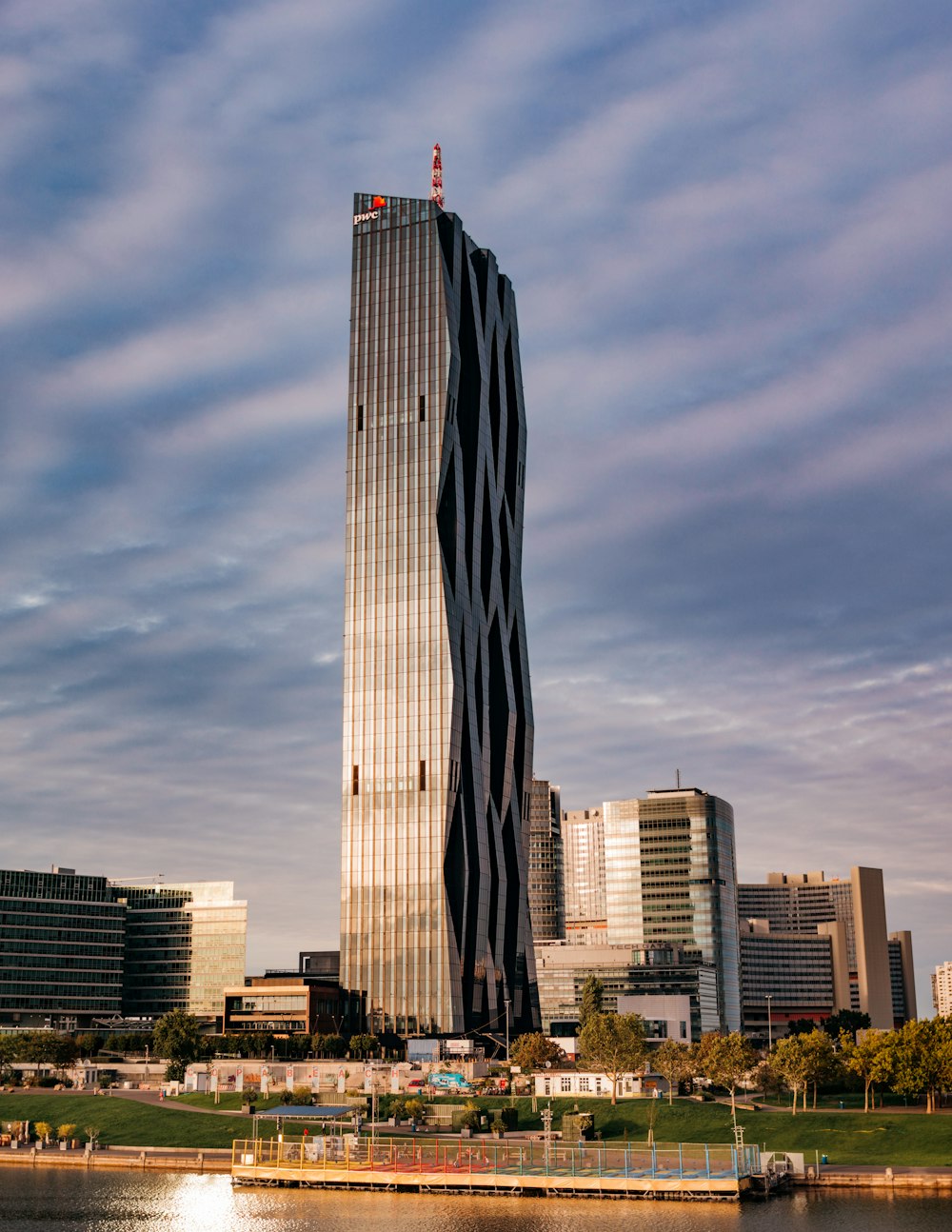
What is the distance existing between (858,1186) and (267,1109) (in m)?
64.2

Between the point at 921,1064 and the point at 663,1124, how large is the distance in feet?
89.7

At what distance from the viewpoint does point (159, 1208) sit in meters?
98.4

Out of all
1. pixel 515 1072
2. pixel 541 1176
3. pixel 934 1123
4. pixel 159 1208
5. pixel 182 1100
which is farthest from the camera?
pixel 515 1072

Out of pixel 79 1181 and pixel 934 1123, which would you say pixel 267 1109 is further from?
pixel 934 1123

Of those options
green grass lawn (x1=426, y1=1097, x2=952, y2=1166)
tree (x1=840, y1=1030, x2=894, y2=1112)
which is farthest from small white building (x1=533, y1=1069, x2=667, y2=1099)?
tree (x1=840, y1=1030, x2=894, y2=1112)

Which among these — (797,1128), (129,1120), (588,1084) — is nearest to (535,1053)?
(588,1084)

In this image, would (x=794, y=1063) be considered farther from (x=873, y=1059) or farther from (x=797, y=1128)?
(x=797, y=1128)

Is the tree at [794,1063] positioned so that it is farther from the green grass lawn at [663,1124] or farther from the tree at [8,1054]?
the tree at [8,1054]

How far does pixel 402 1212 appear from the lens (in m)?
98.5

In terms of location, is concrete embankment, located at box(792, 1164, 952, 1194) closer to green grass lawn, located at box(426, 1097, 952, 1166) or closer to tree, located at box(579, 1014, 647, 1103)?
green grass lawn, located at box(426, 1097, 952, 1166)

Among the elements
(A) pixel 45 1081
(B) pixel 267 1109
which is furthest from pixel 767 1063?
(A) pixel 45 1081

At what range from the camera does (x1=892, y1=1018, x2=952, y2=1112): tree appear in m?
134

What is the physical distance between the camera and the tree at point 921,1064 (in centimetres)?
13400

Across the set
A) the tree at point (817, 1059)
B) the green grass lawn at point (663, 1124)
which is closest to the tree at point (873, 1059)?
the tree at point (817, 1059)
